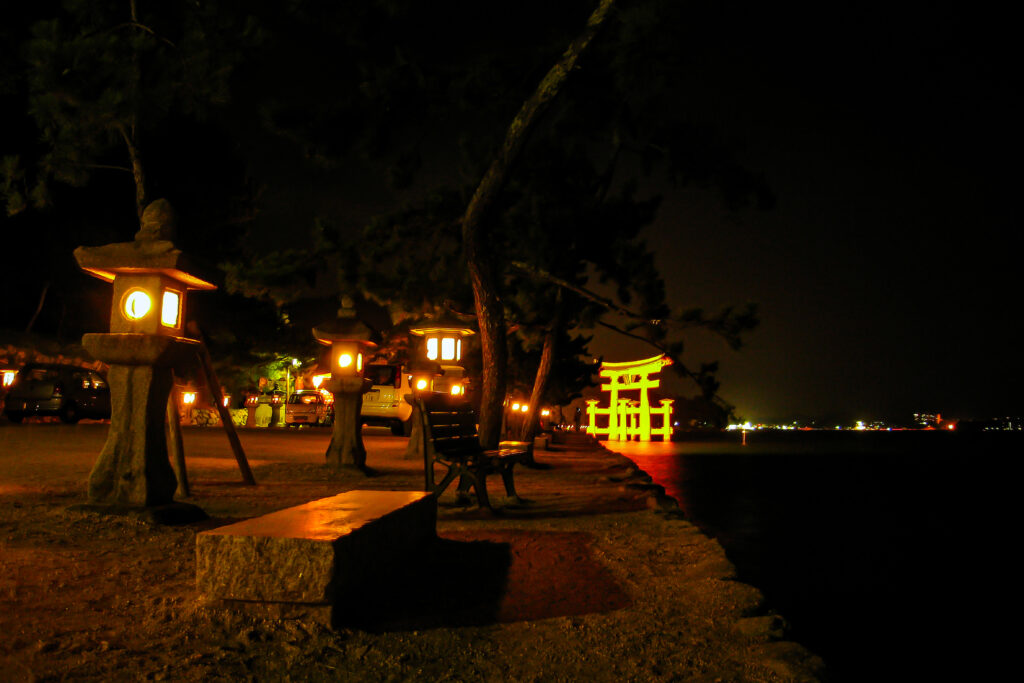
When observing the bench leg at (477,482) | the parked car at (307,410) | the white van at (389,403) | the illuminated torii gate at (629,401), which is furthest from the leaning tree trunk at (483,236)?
the illuminated torii gate at (629,401)

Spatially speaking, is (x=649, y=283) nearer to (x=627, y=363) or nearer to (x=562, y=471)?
(x=562, y=471)

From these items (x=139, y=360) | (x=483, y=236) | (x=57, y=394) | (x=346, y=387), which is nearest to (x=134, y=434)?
(x=139, y=360)

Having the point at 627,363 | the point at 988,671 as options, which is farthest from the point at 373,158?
the point at 627,363

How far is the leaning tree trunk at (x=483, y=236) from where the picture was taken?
9.14 m

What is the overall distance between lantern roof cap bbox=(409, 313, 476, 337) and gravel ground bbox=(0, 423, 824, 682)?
6.53 metres

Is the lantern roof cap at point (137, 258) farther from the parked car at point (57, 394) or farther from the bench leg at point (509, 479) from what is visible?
the parked car at point (57, 394)

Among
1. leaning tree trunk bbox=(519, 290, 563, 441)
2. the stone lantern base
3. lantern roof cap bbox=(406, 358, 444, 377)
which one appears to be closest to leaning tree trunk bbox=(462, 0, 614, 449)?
lantern roof cap bbox=(406, 358, 444, 377)

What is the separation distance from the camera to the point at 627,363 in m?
40.8

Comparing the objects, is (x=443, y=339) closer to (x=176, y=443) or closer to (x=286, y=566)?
(x=176, y=443)

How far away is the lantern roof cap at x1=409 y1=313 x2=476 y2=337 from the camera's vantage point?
1255cm

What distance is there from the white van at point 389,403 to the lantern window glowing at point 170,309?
756 inches

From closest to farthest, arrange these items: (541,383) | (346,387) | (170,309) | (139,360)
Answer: (139,360)
(170,309)
(346,387)
(541,383)

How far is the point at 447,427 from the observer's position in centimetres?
666

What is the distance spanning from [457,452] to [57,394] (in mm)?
17496
